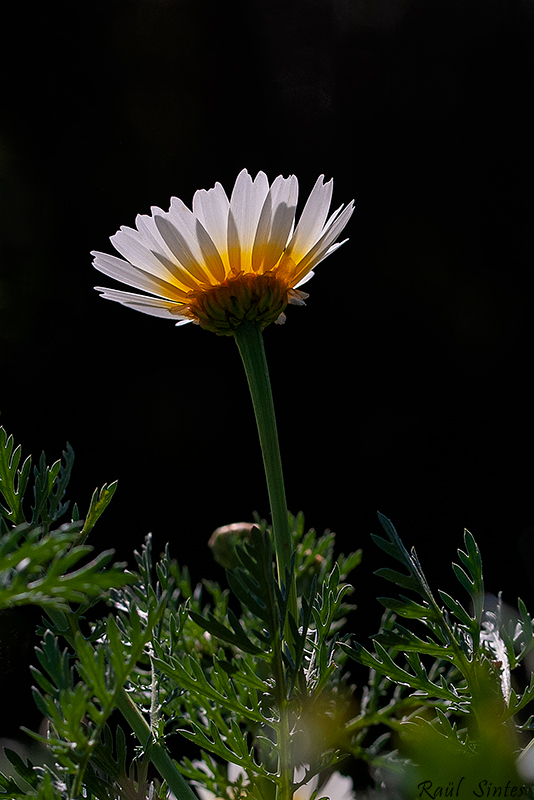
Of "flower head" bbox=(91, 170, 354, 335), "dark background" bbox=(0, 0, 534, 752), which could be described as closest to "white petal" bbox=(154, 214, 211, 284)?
"flower head" bbox=(91, 170, 354, 335)

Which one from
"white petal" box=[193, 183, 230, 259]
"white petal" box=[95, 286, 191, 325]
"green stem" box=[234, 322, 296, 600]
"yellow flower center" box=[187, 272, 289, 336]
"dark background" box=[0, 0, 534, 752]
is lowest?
"green stem" box=[234, 322, 296, 600]

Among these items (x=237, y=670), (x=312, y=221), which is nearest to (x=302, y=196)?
(x=312, y=221)

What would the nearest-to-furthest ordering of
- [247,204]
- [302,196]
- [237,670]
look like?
[237,670]
[247,204]
[302,196]

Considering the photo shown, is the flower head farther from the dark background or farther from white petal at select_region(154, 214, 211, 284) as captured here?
the dark background

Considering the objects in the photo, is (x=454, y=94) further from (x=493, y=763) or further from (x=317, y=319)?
(x=493, y=763)

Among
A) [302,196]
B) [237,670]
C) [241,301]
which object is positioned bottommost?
[237,670]

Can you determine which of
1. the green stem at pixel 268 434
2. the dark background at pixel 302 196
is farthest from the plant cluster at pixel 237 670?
the dark background at pixel 302 196

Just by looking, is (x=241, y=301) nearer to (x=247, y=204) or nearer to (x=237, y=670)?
(x=247, y=204)

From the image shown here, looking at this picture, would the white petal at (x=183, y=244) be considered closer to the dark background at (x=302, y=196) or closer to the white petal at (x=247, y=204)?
the white petal at (x=247, y=204)
